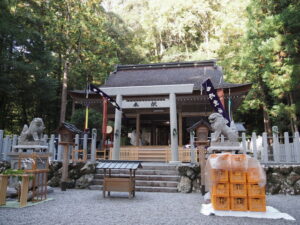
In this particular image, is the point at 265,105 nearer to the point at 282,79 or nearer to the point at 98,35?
the point at 282,79

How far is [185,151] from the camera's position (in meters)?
9.73

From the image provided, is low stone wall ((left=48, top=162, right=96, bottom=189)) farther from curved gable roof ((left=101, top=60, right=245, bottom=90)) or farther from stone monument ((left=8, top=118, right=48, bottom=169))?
curved gable roof ((left=101, top=60, right=245, bottom=90))

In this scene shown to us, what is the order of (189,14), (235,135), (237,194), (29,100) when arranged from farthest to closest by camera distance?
(189,14) → (29,100) → (235,135) → (237,194)

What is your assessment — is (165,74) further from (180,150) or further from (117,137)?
(117,137)

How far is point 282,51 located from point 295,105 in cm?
283

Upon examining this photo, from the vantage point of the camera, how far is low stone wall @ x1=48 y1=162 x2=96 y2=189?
7.75 m

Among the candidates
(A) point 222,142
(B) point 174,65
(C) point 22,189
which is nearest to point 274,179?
(A) point 222,142

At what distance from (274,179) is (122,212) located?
16.7 ft

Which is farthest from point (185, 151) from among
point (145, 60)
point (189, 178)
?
point (145, 60)

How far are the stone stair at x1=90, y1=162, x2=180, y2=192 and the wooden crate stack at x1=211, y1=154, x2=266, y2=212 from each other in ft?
8.91

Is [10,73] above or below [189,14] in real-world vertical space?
below

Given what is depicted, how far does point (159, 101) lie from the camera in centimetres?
974

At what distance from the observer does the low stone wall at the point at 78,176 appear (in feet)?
25.4

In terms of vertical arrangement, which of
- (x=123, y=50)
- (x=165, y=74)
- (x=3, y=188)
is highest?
(x=123, y=50)
